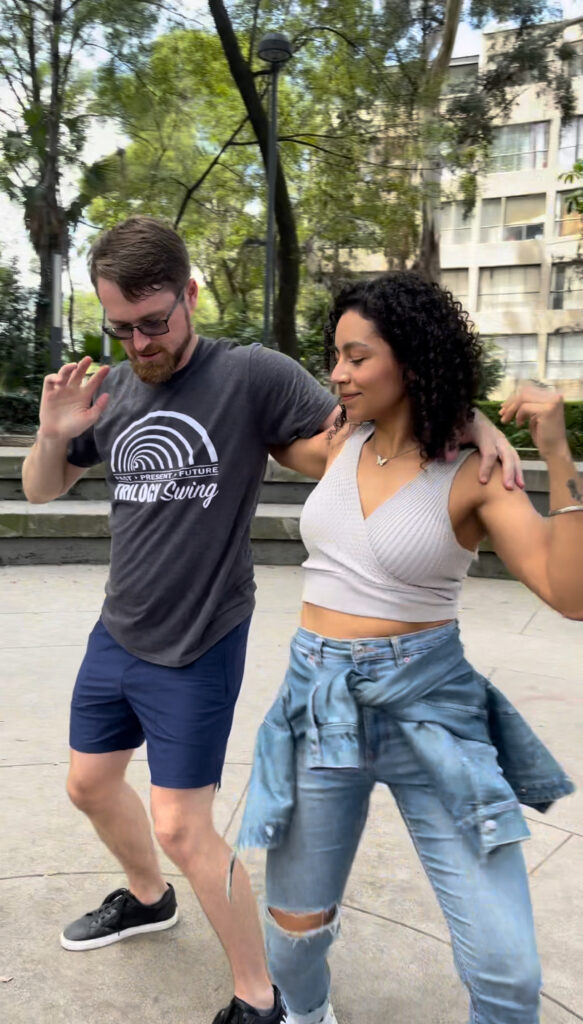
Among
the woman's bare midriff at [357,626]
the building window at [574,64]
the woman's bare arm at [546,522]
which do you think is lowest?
the woman's bare midriff at [357,626]

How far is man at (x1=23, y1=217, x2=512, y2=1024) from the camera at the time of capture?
6.72 feet

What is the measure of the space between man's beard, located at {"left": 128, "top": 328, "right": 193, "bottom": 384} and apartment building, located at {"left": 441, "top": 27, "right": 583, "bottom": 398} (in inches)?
1537

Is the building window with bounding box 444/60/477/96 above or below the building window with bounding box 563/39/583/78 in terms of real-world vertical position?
below

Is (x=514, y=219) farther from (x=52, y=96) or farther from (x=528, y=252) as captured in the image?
(x=52, y=96)

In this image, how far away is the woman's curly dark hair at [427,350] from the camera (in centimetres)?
175

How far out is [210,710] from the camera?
2.07 m

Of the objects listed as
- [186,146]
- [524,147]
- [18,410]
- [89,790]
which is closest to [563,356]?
[524,147]

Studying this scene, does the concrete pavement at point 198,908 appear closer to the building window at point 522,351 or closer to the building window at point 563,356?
the building window at point 563,356

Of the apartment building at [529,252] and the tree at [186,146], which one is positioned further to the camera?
the apartment building at [529,252]

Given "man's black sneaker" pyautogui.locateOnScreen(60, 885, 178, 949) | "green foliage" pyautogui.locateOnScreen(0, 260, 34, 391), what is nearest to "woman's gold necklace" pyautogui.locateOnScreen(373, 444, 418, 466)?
"man's black sneaker" pyautogui.locateOnScreen(60, 885, 178, 949)

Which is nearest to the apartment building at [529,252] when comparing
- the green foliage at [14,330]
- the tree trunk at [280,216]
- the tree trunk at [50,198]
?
the tree trunk at [50,198]

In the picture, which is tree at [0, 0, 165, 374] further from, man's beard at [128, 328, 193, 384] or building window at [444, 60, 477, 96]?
man's beard at [128, 328, 193, 384]

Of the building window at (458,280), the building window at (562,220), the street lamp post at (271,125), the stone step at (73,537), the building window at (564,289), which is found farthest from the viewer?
the building window at (458,280)

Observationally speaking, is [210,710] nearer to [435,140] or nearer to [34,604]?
[34,604]
